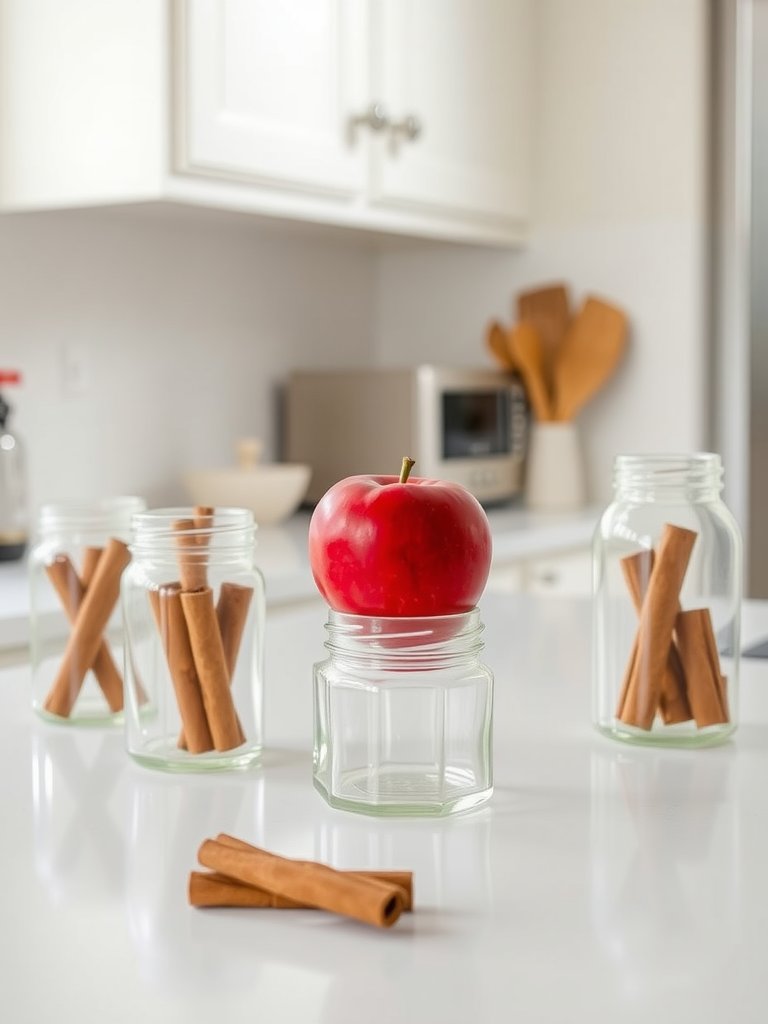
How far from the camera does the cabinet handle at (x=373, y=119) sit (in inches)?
101

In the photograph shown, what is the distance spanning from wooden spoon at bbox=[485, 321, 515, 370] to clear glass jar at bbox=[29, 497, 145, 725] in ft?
7.04

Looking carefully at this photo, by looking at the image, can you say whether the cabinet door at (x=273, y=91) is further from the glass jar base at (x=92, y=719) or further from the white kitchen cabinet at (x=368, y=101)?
the glass jar base at (x=92, y=719)

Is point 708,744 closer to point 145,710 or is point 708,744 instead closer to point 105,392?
point 145,710

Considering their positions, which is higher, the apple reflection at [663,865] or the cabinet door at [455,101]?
the cabinet door at [455,101]

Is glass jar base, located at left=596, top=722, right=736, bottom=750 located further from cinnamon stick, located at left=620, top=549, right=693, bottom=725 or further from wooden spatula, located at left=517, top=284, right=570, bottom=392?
wooden spatula, located at left=517, top=284, right=570, bottom=392

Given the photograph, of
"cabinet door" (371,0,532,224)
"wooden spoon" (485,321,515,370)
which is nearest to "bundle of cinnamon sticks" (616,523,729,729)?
"cabinet door" (371,0,532,224)

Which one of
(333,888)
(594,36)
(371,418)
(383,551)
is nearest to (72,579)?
(383,551)

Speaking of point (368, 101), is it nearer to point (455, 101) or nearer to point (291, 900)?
point (455, 101)

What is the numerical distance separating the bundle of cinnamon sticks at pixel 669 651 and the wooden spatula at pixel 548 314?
221cm

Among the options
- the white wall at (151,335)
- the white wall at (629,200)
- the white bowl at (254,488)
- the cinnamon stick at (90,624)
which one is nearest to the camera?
the cinnamon stick at (90,624)

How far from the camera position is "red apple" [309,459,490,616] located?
759 mm

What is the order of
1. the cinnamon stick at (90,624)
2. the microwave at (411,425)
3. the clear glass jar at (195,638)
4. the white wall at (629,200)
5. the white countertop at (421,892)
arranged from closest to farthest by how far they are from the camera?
the white countertop at (421,892)
the clear glass jar at (195,638)
the cinnamon stick at (90,624)
the microwave at (411,425)
the white wall at (629,200)

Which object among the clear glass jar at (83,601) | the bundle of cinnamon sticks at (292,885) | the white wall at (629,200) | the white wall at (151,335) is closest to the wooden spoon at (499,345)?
the white wall at (629,200)

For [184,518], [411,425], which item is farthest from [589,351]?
[184,518]
